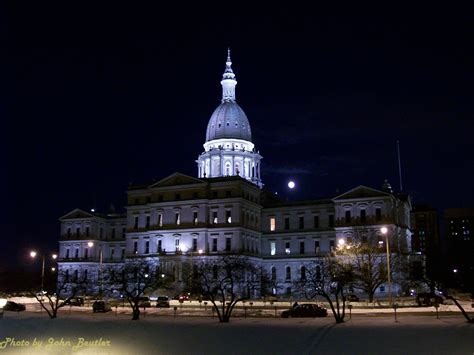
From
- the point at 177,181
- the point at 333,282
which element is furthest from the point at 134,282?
the point at 177,181

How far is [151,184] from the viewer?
10719cm

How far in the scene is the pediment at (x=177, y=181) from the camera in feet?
338

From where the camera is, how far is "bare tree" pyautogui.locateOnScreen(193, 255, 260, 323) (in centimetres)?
4697

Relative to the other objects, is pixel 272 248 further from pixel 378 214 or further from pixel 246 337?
pixel 246 337

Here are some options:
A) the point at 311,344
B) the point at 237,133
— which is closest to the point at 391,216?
the point at 237,133

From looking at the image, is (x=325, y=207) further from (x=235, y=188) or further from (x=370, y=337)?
(x=370, y=337)

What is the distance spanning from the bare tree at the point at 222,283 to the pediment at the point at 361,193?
66.6 ft

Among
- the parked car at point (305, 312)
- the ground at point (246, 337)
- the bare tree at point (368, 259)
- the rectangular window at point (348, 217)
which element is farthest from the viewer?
the rectangular window at point (348, 217)

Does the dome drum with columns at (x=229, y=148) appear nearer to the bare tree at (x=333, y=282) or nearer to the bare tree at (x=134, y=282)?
the bare tree at (x=333, y=282)

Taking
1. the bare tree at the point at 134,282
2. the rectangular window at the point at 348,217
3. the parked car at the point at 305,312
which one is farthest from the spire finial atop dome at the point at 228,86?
the parked car at the point at 305,312

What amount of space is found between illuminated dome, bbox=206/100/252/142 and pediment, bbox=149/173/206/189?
114 ft

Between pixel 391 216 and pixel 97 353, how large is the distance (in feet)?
258

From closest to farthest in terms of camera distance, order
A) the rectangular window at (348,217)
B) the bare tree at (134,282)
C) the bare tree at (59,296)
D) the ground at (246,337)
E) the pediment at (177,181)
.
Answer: the ground at (246,337) < the bare tree at (134,282) < the bare tree at (59,296) < the rectangular window at (348,217) < the pediment at (177,181)

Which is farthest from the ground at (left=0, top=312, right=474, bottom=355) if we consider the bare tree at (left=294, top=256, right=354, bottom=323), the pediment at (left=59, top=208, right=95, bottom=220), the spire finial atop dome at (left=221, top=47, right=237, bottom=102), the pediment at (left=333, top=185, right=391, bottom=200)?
the spire finial atop dome at (left=221, top=47, right=237, bottom=102)
